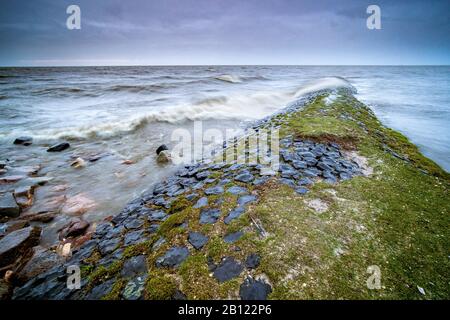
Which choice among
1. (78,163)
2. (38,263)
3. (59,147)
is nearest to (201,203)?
(38,263)

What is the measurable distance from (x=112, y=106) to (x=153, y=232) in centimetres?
2112

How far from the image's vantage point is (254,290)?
302cm

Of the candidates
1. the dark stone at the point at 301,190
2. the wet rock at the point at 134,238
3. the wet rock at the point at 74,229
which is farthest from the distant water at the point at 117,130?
the dark stone at the point at 301,190

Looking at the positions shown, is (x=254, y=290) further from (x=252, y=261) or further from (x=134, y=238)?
(x=134, y=238)

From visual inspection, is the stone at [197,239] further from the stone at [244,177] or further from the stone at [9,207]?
the stone at [9,207]

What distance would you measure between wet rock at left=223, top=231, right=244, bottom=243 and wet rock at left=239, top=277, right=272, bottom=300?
0.80 metres

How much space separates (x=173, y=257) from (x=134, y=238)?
122 centimetres

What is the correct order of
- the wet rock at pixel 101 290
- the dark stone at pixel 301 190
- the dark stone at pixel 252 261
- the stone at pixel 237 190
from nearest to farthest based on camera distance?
the wet rock at pixel 101 290
the dark stone at pixel 252 261
the dark stone at pixel 301 190
the stone at pixel 237 190

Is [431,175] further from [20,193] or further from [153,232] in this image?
[20,193]

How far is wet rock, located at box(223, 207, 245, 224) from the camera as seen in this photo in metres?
4.37

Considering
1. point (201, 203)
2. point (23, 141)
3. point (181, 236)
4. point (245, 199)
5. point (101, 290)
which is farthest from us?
point (23, 141)

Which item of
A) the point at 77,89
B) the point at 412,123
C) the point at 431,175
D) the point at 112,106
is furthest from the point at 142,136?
the point at 77,89

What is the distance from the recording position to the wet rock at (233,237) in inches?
152

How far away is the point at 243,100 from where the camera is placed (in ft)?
81.1
